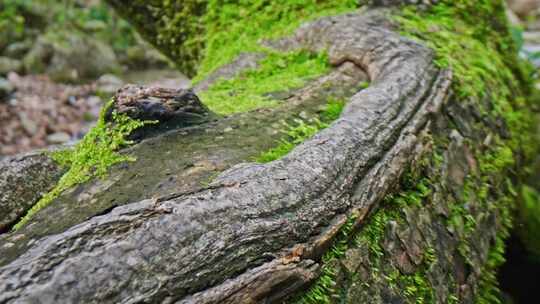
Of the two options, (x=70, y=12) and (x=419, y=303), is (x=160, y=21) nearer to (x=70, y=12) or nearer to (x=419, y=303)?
(x=419, y=303)

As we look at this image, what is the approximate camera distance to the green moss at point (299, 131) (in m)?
1.63

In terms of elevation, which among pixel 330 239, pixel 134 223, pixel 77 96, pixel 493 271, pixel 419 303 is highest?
pixel 134 223

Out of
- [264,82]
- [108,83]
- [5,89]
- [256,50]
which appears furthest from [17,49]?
[264,82]

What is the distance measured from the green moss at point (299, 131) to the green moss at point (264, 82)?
23cm

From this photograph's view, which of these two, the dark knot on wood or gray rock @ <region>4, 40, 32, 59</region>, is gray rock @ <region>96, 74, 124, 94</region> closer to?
gray rock @ <region>4, 40, 32, 59</region>

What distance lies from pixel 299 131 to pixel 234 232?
738 millimetres

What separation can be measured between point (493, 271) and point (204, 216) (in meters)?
1.61

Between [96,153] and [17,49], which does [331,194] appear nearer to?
[96,153]

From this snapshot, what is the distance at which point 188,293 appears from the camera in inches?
41.3

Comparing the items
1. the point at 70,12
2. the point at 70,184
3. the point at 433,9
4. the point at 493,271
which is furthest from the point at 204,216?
the point at 70,12

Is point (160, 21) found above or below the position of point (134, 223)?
below

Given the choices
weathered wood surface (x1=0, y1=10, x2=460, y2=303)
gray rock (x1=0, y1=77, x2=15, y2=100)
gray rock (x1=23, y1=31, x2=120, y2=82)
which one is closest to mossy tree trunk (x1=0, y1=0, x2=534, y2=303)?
weathered wood surface (x1=0, y1=10, x2=460, y2=303)

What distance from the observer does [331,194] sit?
4.61 feet

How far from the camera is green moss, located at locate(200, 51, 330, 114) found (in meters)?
2.13
